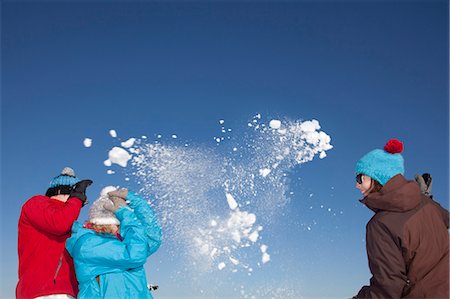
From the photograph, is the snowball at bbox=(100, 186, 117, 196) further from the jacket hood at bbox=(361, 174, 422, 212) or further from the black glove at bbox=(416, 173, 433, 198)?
the black glove at bbox=(416, 173, 433, 198)

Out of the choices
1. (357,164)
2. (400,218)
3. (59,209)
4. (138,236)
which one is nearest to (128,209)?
(138,236)

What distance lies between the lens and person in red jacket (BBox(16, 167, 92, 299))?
247 inches

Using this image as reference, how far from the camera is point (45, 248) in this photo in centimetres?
645

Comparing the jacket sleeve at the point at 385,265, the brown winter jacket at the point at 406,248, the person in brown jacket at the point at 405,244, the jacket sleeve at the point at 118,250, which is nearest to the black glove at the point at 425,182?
the person in brown jacket at the point at 405,244

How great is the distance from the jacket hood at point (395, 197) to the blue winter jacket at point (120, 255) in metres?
2.69

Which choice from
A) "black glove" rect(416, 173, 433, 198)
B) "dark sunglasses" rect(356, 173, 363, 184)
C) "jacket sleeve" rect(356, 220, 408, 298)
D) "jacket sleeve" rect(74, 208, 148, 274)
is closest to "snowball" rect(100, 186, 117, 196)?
"jacket sleeve" rect(74, 208, 148, 274)

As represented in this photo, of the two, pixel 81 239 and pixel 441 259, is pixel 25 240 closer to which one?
pixel 81 239

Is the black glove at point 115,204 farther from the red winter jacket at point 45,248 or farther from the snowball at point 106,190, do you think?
the red winter jacket at point 45,248

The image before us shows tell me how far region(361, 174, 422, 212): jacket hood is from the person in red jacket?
3.92m

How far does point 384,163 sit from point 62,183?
446cm

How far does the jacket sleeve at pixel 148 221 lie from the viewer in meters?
5.84

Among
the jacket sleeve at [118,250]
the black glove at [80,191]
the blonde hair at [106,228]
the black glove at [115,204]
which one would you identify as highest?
the black glove at [80,191]

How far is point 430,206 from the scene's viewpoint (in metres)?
4.46

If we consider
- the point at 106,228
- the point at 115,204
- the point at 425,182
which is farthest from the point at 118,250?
the point at 425,182
